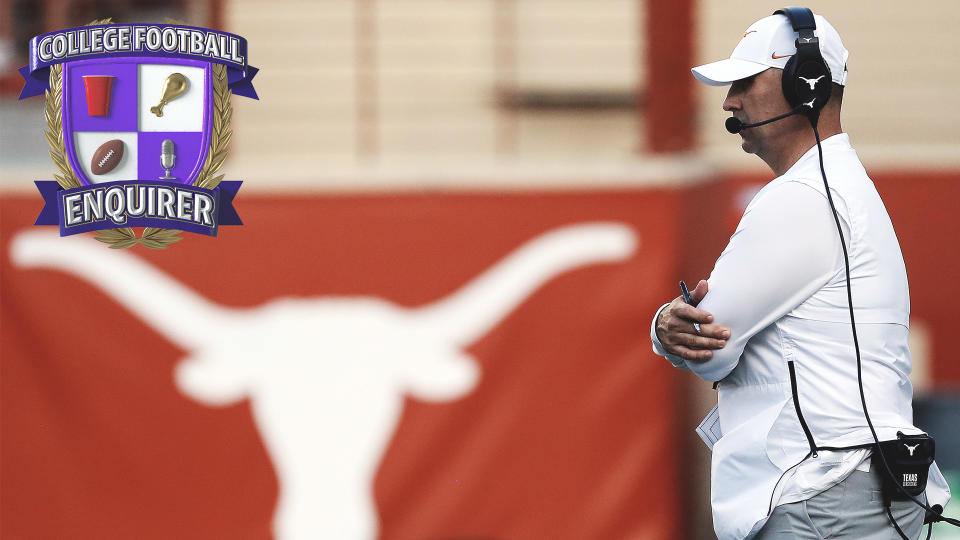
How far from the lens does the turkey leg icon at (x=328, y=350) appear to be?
4.75 metres

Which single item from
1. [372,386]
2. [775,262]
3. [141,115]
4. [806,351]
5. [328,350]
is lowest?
[372,386]

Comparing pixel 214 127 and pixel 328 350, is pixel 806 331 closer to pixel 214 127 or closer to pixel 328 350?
pixel 214 127

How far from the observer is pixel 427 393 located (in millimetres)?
4777

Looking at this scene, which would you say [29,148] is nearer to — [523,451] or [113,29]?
[113,29]

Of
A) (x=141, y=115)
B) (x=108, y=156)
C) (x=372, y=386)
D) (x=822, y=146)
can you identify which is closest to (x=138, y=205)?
(x=108, y=156)

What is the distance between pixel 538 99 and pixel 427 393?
3.56 meters

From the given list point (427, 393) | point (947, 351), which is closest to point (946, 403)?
point (947, 351)

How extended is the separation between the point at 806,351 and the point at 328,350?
2.77 meters

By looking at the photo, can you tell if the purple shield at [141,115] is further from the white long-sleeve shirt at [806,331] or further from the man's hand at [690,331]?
the white long-sleeve shirt at [806,331]

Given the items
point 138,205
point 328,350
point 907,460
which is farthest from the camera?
point 328,350

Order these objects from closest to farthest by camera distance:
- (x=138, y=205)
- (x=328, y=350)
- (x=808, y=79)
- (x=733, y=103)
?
1. (x=808, y=79)
2. (x=733, y=103)
3. (x=138, y=205)
4. (x=328, y=350)

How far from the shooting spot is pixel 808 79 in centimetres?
239

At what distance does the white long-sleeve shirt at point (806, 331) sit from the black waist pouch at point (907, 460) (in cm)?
3

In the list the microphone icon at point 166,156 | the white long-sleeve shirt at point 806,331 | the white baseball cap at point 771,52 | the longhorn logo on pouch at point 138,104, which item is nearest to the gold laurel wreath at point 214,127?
the longhorn logo on pouch at point 138,104
